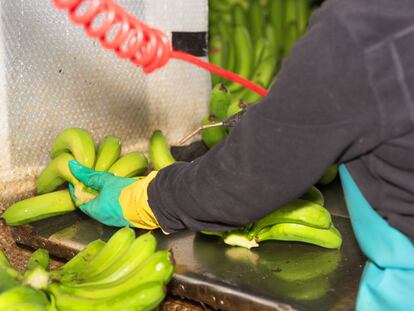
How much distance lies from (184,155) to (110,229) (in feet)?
1.94

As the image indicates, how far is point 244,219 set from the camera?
1.21m

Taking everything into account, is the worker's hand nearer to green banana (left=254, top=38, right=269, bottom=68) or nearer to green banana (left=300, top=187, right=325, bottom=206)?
green banana (left=300, top=187, right=325, bottom=206)

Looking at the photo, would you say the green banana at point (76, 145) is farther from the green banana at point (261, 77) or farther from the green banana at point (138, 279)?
the green banana at point (261, 77)

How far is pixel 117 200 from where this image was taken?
162cm

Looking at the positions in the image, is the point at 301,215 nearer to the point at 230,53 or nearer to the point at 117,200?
the point at 117,200

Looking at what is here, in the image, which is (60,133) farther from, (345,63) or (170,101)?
(345,63)

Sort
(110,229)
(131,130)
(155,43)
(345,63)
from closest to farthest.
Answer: (345,63)
(155,43)
(110,229)
(131,130)

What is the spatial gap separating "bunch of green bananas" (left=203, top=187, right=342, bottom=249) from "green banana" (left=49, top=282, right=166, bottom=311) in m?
0.46

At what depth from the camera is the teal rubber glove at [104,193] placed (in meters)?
1.63

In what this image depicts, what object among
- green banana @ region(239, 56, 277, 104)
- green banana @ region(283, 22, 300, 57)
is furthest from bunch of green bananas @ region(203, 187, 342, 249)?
green banana @ region(283, 22, 300, 57)

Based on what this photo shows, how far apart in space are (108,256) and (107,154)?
61 centimetres

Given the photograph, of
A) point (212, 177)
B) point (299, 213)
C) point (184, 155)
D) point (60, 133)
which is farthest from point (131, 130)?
point (212, 177)

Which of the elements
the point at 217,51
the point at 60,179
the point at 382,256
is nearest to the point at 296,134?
the point at 382,256

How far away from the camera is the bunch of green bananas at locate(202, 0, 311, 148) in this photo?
2234 mm
